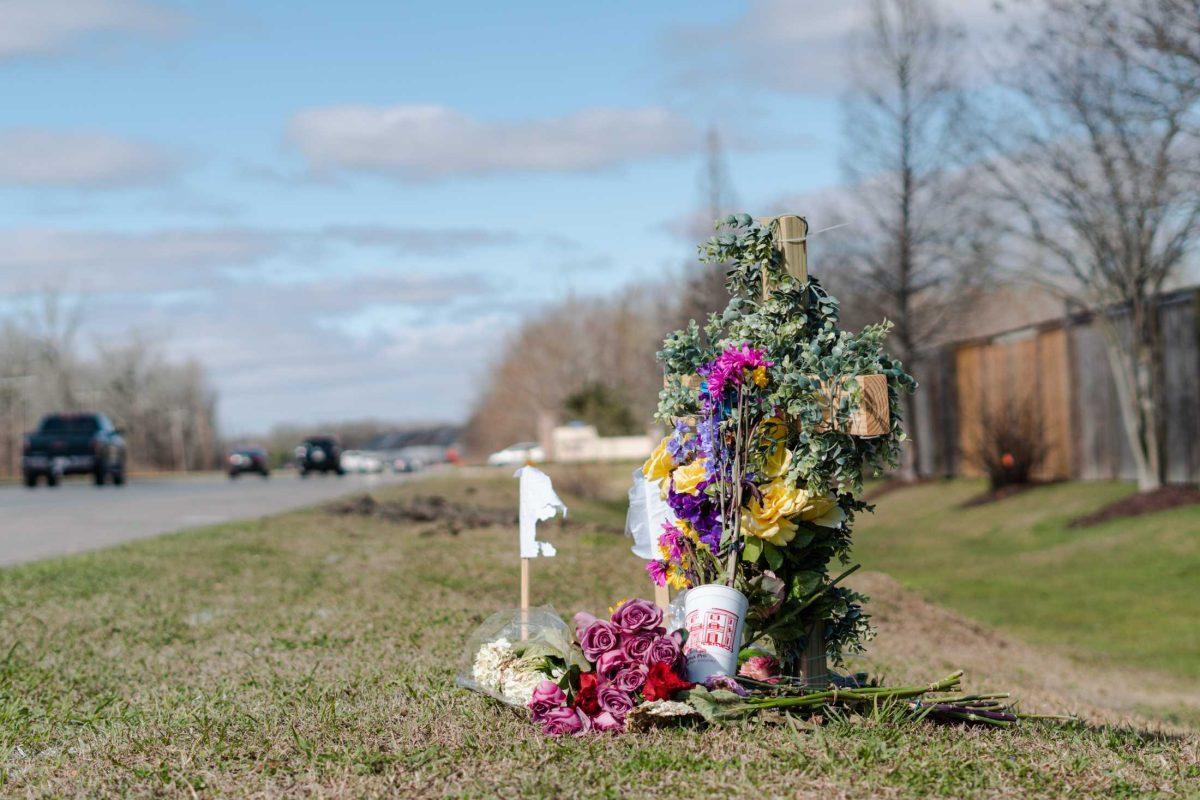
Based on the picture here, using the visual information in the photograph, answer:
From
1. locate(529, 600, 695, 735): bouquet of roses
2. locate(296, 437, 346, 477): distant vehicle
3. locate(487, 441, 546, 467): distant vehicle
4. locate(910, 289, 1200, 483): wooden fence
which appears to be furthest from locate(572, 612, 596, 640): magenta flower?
locate(296, 437, 346, 477): distant vehicle

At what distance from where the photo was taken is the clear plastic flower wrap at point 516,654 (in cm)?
487

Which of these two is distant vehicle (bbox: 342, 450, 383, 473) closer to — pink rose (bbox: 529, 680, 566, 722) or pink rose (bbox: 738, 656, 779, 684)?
pink rose (bbox: 738, 656, 779, 684)

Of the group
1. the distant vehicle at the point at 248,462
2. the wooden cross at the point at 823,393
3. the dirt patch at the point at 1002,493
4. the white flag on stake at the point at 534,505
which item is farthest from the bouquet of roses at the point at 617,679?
the distant vehicle at the point at 248,462

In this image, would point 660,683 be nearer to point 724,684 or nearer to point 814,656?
point 724,684

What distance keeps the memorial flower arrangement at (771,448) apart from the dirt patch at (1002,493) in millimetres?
19672

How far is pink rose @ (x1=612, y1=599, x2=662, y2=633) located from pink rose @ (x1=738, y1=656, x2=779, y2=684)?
611mm

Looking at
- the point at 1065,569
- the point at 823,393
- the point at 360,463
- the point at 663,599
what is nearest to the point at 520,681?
the point at 663,599

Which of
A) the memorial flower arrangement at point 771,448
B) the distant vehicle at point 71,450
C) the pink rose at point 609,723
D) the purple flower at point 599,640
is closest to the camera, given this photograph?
the pink rose at point 609,723

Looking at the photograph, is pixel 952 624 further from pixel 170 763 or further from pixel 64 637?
pixel 170 763

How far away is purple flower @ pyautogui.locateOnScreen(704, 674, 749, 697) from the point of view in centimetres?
468

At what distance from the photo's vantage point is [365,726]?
15.3ft

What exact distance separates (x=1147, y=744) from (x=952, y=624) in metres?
7.01

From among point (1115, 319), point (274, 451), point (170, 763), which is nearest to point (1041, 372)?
point (1115, 319)

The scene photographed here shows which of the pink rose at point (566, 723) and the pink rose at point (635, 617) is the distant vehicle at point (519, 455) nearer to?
the pink rose at point (635, 617)
